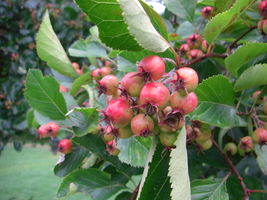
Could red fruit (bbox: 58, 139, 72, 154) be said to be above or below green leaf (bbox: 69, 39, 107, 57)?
below

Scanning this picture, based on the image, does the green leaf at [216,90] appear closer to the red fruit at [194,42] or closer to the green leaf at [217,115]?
the green leaf at [217,115]

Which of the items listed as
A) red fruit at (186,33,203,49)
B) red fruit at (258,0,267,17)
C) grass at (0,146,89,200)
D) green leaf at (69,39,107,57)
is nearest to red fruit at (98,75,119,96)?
red fruit at (186,33,203,49)

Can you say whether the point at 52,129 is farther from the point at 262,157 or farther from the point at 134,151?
the point at 262,157

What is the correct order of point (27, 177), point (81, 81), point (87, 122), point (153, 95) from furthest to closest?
1. point (27, 177)
2. point (81, 81)
3. point (87, 122)
4. point (153, 95)

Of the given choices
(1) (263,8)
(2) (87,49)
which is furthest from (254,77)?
(2) (87,49)

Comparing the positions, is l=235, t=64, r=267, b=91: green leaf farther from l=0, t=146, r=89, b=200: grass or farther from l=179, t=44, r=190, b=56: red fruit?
l=0, t=146, r=89, b=200: grass

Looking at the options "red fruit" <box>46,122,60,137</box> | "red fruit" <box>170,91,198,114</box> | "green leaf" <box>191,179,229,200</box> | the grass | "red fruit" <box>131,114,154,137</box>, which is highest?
"red fruit" <box>170,91,198,114</box>

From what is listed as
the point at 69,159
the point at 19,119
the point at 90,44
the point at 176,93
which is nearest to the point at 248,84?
the point at 176,93
